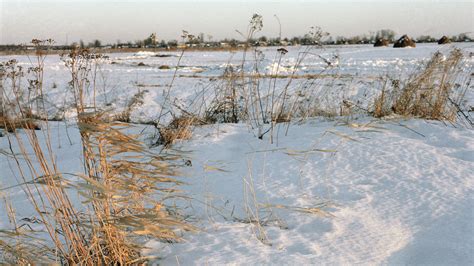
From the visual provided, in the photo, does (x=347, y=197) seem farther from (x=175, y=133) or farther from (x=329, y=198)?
(x=175, y=133)

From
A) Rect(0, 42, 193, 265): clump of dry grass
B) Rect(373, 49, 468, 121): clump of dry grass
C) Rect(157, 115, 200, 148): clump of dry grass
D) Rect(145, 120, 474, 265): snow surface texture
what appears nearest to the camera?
Rect(0, 42, 193, 265): clump of dry grass

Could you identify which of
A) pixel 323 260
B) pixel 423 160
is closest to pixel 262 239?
pixel 323 260

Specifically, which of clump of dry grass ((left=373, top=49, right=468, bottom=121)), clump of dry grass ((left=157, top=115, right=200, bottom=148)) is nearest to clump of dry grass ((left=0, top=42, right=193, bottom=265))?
clump of dry grass ((left=157, top=115, right=200, bottom=148))

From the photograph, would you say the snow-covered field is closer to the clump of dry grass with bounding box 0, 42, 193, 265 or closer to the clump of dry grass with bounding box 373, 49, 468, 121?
the clump of dry grass with bounding box 0, 42, 193, 265

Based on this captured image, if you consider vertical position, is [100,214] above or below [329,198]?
above

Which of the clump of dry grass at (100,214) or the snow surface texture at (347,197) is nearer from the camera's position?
the clump of dry grass at (100,214)

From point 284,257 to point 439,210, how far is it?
737mm

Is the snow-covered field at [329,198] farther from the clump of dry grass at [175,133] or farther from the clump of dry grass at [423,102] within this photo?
the clump of dry grass at [423,102]

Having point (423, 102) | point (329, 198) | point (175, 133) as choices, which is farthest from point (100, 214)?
point (423, 102)

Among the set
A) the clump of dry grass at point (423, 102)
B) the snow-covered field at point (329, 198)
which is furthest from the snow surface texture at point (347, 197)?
the clump of dry grass at point (423, 102)

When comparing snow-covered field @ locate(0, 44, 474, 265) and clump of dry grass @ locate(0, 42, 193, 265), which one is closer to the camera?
clump of dry grass @ locate(0, 42, 193, 265)

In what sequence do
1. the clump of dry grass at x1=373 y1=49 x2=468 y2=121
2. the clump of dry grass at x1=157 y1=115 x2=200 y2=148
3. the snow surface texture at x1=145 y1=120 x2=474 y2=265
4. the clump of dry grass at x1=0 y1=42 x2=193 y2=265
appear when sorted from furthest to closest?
1. the clump of dry grass at x1=373 y1=49 x2=468 y2=121
2. the clump of dry grass at x1=157 y1=115 x2=200 y2=148
3. the snow surface texture at x1=145 y1=120 x2=474 y2=265
4. the clump of dry grass at x1=0 y1=42 x2=193 y2=265

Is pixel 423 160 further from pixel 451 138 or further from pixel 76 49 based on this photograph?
pixel 76 49

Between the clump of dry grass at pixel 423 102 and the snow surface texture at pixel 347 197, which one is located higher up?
the clump of dry grass at pixel 423 102
